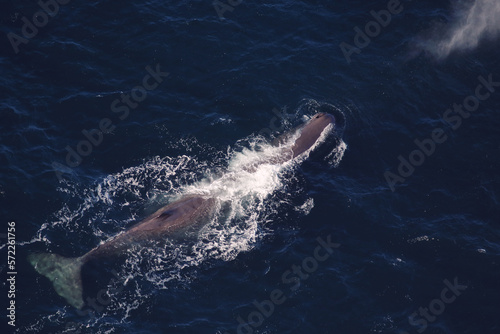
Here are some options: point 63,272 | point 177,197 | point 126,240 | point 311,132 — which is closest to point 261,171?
point 311,132

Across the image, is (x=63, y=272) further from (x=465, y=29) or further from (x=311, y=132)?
(x=465, y=29)

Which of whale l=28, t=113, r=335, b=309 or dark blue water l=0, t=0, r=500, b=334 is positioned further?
dark blue water l=0, t=0, r=500, b=334

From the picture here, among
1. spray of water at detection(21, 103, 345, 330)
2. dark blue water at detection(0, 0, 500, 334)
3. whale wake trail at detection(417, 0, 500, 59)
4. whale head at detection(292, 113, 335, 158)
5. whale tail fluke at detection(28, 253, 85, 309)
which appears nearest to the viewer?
whale tail fluke at detection(28, 253, 85, 309)

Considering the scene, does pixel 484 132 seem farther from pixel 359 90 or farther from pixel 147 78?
pixel 147 78

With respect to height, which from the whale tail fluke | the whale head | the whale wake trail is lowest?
the whale tail fluke

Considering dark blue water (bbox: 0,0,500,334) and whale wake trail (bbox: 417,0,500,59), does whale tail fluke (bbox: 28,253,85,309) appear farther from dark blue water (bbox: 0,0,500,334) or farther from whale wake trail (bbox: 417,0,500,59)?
whale wake trail (bbox: 417,0,500,59)

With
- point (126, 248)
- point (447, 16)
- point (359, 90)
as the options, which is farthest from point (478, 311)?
point (447, 16)

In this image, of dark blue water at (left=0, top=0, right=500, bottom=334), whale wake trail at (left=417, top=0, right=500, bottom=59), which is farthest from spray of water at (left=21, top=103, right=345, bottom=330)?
whale wake trail at (left=417, top=0, right=500, bottom=59)
